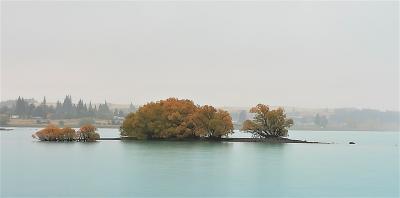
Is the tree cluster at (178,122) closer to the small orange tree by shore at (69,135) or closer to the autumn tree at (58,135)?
the small orange tree by shore at (69,135)

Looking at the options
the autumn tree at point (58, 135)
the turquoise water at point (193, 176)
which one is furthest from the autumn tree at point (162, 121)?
the turquoise water at point (193, 176)

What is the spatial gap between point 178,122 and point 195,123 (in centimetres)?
278

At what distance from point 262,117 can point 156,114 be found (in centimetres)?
1586

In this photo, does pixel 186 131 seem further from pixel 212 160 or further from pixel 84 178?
pixel 84 178

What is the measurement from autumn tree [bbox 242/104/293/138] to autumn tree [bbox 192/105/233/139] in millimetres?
3486

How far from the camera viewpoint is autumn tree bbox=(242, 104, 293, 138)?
3361 inches

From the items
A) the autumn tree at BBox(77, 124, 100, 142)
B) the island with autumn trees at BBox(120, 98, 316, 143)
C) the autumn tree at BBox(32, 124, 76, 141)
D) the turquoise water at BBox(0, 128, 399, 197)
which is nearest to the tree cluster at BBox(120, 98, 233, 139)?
the island with autumn trees at BBox(120, 98, 316, 143)

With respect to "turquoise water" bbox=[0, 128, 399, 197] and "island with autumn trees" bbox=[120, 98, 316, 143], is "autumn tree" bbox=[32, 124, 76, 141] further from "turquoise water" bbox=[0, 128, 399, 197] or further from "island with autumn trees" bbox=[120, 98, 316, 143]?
"turquoise water" bbox=[0, 128, 399, 197]

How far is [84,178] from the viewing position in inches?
1443

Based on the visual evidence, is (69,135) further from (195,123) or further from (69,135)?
(195,123)

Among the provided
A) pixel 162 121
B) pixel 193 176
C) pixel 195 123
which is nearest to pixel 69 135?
pixel 162 121

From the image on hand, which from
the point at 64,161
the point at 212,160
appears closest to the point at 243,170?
the point at 212,160

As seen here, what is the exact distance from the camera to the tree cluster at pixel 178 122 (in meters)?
85.8

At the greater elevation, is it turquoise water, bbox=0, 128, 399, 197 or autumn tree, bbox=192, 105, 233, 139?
autumn tree, bbox=192, 105, 233, 139
